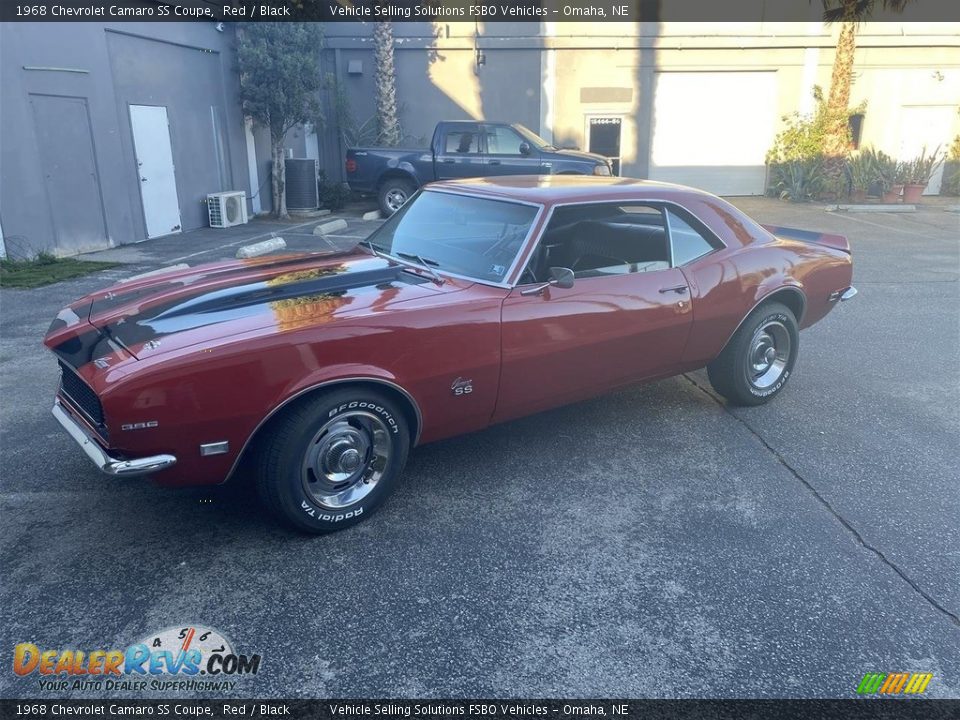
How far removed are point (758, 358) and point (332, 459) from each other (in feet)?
10.2

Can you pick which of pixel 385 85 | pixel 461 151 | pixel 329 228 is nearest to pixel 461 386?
pixel 329 228

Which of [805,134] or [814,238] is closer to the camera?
[814,238]

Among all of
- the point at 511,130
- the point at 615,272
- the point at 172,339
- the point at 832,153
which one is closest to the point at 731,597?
the point at 615,272

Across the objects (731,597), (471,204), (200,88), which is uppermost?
(200,88)

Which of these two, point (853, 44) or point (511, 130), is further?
point (853, 44)

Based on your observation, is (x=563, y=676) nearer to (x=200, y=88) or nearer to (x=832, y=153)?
(x=200, y=88)

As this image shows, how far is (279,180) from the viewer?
47.4ft

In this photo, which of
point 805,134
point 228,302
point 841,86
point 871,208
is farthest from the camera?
point 805,134

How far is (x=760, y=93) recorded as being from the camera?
19.1m

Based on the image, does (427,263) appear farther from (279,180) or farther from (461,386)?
(279,180)

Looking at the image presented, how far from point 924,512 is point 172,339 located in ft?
12.0

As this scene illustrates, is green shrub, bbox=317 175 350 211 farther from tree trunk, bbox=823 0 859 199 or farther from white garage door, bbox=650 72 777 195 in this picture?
tree trunk, bbox=823 0 859 199

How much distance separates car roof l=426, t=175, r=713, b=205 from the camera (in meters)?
4.16

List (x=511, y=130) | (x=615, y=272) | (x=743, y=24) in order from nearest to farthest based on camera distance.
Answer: (x=615, y=272) < (x=511, y=130) < (x=743, y=24)
